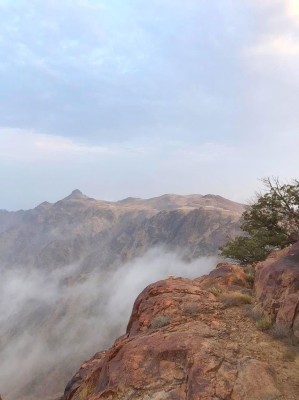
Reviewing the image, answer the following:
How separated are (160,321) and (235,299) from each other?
4.06 metres

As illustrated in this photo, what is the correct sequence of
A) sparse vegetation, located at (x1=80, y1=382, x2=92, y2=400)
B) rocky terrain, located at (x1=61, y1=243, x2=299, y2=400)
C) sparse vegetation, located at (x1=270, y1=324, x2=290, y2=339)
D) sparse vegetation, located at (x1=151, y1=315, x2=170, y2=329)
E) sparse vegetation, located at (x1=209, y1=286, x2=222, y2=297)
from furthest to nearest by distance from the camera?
sparse vegetation, located at (x1=209, y1=286, x2=222, y2=297), sparse vegetation, located at (x1=151, y1=315, x2=170, y2=329), sparse vegetation, located at (x1=80, y1=382, x2=92, y2=400), sparse vegetation, located at (x1=270, y1=324, x2=290, y2=339), rocky terrain, located at (x1=61, y1=243, x2=299, y2=400)

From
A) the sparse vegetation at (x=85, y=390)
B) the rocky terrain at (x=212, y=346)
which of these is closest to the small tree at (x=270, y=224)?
the rocky terrain at (x=212, y=346)

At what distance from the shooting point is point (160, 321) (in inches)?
595

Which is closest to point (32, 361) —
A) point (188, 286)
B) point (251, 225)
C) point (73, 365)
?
point (73, 365)

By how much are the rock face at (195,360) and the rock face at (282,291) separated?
98 cm

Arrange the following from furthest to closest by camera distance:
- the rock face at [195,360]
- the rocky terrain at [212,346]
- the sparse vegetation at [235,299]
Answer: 1. the sparse vegetation at [235,299]
2. the rocky terrain at [212,346]
3. the rock face at [195,360]

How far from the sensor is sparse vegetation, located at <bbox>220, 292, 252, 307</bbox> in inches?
659

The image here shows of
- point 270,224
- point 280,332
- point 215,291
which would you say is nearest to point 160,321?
point 215,291

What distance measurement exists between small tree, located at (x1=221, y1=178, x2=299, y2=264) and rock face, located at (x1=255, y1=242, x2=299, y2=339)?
48.4 ft

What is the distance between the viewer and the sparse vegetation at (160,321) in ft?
49.2

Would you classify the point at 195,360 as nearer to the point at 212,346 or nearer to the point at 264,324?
the point at 212,346

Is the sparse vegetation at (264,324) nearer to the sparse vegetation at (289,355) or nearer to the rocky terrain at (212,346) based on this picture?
the rocky terrain at (212,346)

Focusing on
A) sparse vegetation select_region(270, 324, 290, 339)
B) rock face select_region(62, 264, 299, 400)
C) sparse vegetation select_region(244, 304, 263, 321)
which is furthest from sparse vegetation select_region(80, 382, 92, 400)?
sparse vegetation select_region(270, 324, 290, 339)

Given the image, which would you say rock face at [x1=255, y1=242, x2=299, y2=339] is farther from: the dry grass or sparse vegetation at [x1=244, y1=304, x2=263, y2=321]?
the dry grass
